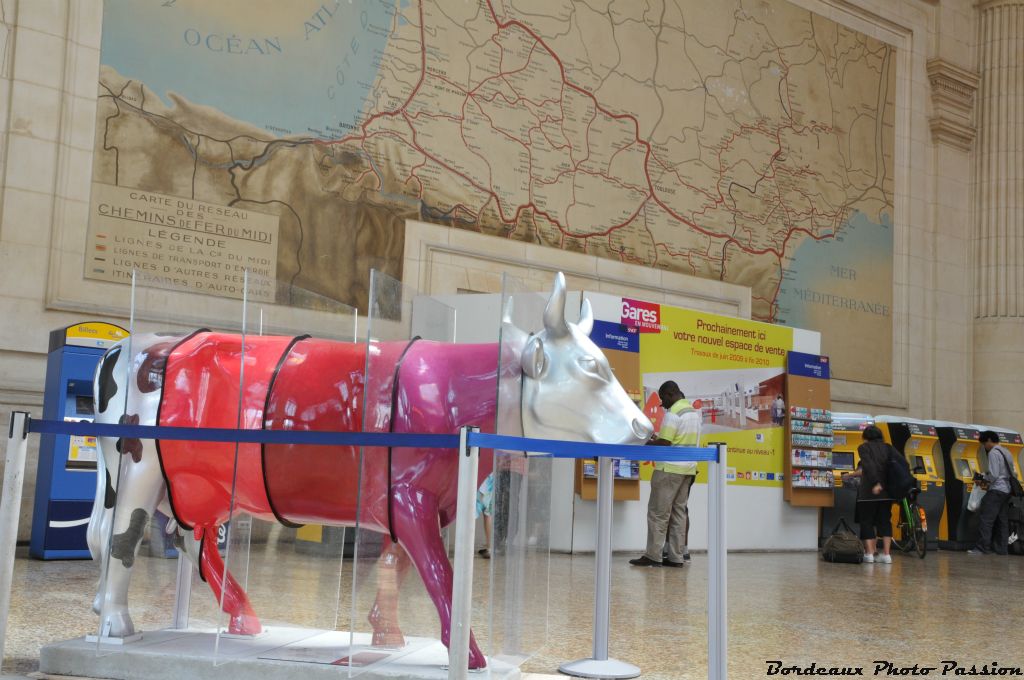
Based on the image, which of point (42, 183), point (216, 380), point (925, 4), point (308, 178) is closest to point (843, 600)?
point (216, 380)

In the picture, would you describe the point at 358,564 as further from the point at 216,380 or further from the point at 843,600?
the point at 843,600

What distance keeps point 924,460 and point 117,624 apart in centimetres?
1077

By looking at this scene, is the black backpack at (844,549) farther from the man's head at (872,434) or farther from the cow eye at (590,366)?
the cow eye at (590,366)

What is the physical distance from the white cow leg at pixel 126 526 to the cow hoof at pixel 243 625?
13.4 inches

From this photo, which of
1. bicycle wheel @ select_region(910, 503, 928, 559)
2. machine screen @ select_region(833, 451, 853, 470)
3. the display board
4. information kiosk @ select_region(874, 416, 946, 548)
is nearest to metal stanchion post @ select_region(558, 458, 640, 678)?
the display board

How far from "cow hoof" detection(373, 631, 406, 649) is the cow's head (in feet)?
2.63

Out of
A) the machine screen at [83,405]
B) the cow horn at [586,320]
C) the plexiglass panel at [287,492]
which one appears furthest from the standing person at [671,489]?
the plexiglass panel at [287,492]

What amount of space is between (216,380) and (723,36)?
10.6 m

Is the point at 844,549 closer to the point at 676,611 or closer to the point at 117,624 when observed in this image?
the point at 676,611

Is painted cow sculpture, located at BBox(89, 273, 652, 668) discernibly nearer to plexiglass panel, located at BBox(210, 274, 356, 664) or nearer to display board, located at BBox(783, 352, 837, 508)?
plexiglass panel, located at BBox(210, 274, 356, 664)

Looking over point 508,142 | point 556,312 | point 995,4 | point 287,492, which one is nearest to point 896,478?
point 508,142

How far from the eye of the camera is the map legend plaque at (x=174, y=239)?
807cm

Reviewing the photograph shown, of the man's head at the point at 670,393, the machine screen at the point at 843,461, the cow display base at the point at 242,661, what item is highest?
the man's head at the point at 670,393

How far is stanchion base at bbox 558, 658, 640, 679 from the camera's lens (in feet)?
12.3
